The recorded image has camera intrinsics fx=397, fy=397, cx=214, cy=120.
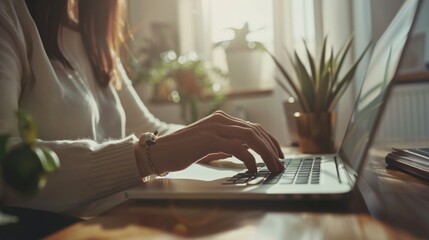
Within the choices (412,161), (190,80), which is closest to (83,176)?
(412,161)

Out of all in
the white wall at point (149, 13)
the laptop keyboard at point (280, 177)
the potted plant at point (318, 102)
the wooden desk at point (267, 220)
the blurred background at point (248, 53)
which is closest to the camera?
the wooden desk at point (267, 220)

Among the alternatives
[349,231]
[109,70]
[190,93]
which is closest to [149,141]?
[349,231]

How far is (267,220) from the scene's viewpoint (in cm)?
38

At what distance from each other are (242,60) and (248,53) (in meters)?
0.05

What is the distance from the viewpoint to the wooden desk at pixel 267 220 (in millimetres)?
342

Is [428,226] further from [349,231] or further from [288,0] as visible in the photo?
[288,0]

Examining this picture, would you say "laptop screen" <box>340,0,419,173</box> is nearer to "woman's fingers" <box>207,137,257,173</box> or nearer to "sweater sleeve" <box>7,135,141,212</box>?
"woman's fingers" <box>207,137,257,173</box>

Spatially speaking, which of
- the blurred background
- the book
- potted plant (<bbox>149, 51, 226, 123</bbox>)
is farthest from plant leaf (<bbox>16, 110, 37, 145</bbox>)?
potted plant (<bbox>149, 51, 226, 123</bbox>)

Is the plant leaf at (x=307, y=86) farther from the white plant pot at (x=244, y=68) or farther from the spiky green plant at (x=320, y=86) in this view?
the white plant pot at (x=244, y=68)

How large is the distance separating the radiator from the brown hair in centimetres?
128

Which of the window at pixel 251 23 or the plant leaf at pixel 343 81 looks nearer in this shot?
the plant leaf at pixel 343 81

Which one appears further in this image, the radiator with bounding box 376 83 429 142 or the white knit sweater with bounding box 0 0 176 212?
the radiator with bounding box 376 83 429 142

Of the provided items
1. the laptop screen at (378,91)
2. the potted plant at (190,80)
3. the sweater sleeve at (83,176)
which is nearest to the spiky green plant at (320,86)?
the laptop screen at (378,91)

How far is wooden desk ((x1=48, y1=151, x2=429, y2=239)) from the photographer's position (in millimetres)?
342
